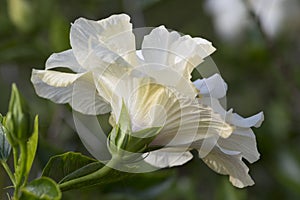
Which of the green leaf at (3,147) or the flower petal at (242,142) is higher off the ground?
the green leaf at (3,147)

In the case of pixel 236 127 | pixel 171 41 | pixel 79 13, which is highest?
pixel 171 41

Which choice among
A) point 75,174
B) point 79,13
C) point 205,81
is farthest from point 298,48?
Result: point 75,174

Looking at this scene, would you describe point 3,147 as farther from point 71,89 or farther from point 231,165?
point 231,165

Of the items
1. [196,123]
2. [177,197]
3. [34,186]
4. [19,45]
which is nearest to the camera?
[34,186]

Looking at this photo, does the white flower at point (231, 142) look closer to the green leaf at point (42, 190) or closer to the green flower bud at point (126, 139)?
the green flower bud at point (126, 139)

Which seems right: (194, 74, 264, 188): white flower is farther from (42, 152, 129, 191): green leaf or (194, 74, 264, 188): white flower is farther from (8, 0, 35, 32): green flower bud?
(8, 0, 35, 32): green flower bud

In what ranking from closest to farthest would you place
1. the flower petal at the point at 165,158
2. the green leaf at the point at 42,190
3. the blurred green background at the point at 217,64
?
the green leaf at the point at 42,190 → the flower petal at the point at 165,158 → the blurred green background at the point at 217,64

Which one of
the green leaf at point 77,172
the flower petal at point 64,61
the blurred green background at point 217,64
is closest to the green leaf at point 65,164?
the green leaf at point 77,172

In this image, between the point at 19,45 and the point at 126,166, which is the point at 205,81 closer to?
the point at 126,166
